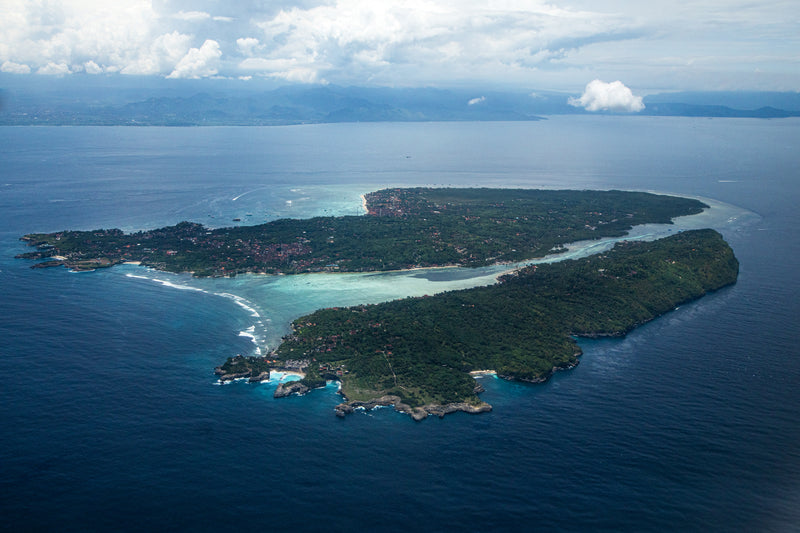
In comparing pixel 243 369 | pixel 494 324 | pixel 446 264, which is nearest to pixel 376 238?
pixel 446 264

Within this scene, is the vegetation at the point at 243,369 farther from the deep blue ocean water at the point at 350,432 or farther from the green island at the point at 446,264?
the deep blue ocean water at the point at 350,432

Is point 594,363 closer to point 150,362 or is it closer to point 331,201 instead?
point 150,362

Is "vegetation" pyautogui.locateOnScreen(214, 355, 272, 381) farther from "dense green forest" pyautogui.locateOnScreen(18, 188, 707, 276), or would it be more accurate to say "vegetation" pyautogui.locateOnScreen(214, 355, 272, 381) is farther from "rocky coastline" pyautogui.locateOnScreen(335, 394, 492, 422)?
"dense green forest" pyautogui.locateOnScreen(18, 188, 707, 276)

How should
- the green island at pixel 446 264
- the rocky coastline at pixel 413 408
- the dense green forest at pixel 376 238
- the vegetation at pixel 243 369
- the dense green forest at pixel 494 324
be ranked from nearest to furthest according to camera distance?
the rocky coastline at pixel 413 408 < the vegetation at pixel 243 369 < the dense green forest at pixel 494 324 < the green island at pixel 446 264 < the dense green forest at pixel 376 238

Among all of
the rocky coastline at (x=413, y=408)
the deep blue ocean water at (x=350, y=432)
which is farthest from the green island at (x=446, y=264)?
Result: the deep blue ocean water at (x=350, y=432)

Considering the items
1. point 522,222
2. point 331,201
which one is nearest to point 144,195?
point 331,201

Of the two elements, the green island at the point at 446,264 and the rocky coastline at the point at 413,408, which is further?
the green island at the point at 446,264
